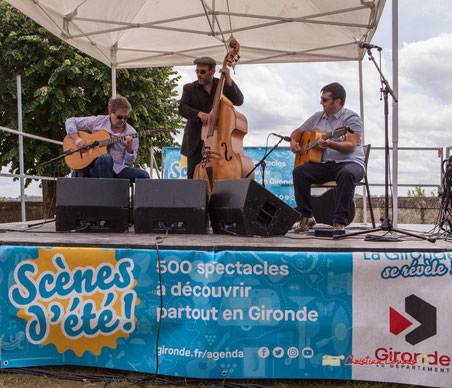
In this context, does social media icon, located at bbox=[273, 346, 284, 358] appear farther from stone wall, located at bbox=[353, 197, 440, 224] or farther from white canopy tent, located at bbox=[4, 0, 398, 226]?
stone wall, located at bbox=[353, 197, 440, 224]

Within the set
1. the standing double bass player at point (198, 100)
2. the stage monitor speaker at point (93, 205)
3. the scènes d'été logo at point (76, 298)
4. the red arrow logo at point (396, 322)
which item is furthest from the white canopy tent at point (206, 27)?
the red arrow logo at point (396, 322)

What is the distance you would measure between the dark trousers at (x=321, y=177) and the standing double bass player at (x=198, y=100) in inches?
37.1

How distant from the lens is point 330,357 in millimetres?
1791

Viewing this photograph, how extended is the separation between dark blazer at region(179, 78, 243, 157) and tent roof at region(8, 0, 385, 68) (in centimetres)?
116

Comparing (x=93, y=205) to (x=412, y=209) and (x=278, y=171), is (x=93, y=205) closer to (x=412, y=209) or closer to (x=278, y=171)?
(x=278, y=171)

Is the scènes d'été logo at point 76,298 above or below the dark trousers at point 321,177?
below

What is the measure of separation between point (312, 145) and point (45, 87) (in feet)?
25.0

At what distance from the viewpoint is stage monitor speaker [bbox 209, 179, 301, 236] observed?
2.44 m

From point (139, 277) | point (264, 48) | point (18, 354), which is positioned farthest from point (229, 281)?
point (264, 48)

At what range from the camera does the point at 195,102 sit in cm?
386

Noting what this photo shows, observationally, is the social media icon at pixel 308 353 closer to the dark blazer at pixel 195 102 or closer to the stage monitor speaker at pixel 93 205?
the stage monitor speaker at pixel 93 205

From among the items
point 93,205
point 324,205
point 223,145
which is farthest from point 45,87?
point 93,205

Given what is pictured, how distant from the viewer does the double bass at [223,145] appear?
11.2 feet

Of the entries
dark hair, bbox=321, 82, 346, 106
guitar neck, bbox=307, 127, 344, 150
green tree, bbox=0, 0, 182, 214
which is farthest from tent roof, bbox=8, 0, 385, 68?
green tree, bbox=0, 0, 182, 214
